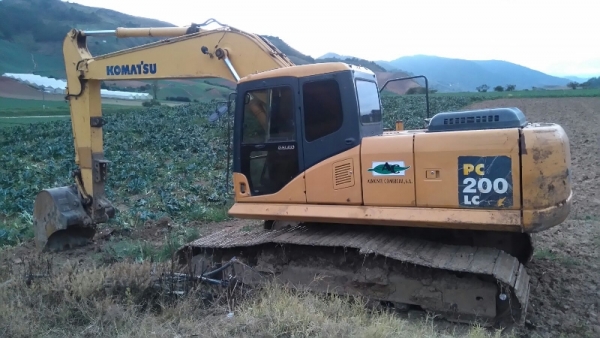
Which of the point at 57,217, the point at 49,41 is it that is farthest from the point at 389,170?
the point at 49,41


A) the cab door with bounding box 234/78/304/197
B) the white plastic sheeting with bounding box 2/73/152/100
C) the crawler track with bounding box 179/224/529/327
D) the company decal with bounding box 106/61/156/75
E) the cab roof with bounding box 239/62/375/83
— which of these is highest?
the white plastic sheeting with bounding box 2/73/152/100

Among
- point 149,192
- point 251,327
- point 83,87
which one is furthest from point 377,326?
point 149,192

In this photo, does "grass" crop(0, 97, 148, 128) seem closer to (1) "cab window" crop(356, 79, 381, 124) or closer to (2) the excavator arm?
(2) the excavator arm

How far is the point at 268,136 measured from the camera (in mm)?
7352

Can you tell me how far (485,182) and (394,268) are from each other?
4.76ft

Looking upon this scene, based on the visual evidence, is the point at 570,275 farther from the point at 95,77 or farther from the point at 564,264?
the point at 95,77

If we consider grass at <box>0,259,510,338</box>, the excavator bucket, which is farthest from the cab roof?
the excavator bucket

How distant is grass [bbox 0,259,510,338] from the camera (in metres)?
5.00

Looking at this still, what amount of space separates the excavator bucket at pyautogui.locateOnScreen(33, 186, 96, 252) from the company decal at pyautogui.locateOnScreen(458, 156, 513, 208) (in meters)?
5.88

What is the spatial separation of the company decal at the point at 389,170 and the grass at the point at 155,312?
1425 millimetres

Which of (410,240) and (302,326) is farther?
(410,240)

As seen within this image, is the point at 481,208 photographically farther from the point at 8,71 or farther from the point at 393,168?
the point at 8,71

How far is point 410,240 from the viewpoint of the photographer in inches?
279

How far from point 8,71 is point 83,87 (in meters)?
82.9
